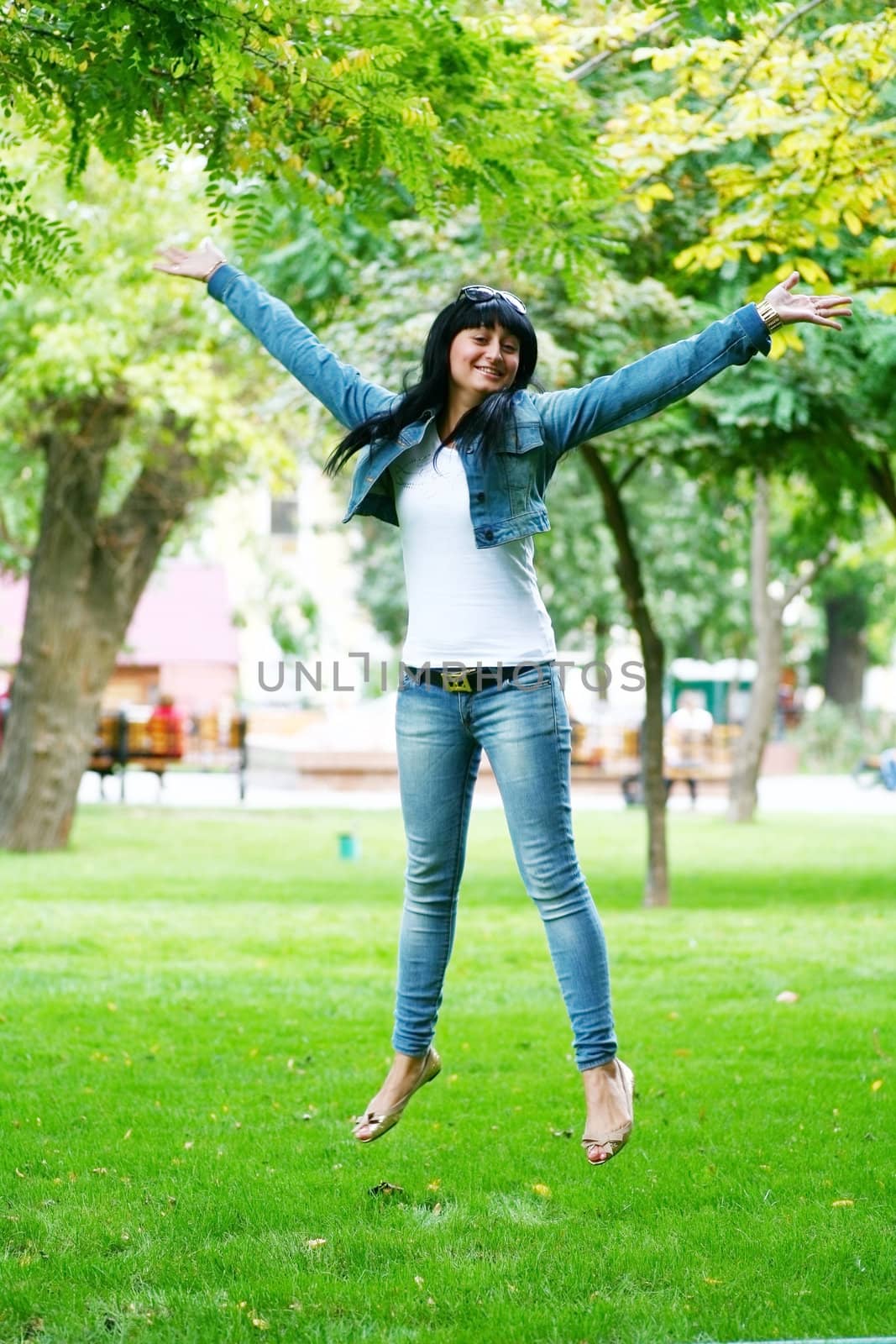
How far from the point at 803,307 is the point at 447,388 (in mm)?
863

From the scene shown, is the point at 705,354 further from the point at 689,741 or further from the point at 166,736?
the point at 689,741

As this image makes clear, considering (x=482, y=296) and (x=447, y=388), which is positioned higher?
(x=482, y=296)

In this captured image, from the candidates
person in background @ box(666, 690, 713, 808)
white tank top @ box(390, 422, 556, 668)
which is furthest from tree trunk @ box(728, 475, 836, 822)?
white tank top @ box(390, 422, 556, 668)

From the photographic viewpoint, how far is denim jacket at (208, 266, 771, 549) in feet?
12.6

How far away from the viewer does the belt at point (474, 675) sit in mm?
3926

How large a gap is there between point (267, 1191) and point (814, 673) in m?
49.7

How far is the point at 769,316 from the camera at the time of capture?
12.5ft

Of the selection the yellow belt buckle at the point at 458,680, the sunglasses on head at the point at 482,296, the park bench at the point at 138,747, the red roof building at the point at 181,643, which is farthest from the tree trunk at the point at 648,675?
the red roof building at the point at 181,643

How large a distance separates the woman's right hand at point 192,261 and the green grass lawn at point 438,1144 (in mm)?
2341

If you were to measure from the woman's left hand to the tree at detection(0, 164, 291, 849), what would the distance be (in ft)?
35.9

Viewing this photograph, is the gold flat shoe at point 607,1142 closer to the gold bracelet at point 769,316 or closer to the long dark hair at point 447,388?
the long dark hair at point 447,388

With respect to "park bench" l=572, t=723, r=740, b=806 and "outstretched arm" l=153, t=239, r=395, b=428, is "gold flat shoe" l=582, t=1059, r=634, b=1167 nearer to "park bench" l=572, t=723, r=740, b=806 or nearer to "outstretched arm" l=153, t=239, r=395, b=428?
"outstretched arm" l=153, t=239, r=395, b=428

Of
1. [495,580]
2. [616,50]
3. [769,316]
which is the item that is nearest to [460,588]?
[495,580]

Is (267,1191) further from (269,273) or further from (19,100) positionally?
(269,273)
